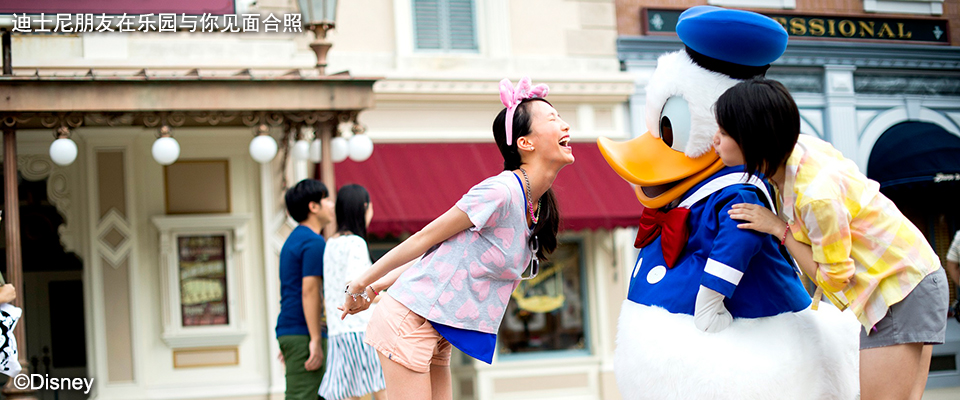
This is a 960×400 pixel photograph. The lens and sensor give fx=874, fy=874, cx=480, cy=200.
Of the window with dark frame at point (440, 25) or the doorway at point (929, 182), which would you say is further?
the doorway at point (929, 182)

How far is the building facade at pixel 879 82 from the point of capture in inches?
346

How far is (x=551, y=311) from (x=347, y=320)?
172 inches

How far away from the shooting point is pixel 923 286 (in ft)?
9.04

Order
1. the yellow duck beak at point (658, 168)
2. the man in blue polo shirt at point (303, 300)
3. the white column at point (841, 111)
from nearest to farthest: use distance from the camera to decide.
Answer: the yellow duck beak at point (658, 168) → the man in blue polo shirt at point (303, 300) → the white column at point (841, 111)

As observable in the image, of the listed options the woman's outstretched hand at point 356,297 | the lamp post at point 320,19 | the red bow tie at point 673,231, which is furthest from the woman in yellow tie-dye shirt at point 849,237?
the lamp post at point 320,19

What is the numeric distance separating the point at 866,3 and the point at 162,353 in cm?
801

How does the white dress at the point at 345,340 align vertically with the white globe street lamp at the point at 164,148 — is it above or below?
below

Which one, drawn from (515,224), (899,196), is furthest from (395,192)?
(899,196)

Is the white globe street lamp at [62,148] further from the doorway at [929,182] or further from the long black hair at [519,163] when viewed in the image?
the doorway at [929,182]

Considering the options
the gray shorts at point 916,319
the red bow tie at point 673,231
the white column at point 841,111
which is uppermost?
the white column at point 841,111

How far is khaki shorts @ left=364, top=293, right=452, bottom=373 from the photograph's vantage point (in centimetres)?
269

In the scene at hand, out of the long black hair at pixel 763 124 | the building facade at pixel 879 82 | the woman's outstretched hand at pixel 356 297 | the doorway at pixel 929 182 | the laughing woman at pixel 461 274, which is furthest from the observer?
the building facade at pixel 879 82

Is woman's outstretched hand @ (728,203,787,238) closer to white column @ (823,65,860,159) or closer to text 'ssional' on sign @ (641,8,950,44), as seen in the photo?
text 'ssional' on sign @ (641,8,950,44)

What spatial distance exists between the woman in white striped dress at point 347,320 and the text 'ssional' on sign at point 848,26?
5269mm
